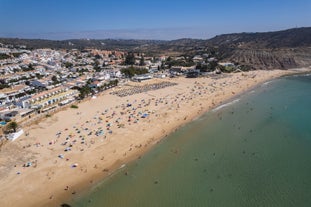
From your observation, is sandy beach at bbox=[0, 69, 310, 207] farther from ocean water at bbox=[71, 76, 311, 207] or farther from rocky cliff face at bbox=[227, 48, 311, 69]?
rocky cliff face at bbox=[227, 48, 311, 69]

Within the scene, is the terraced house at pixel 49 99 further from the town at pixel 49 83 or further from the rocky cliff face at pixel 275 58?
the rocky cliff face at pixel 275 58

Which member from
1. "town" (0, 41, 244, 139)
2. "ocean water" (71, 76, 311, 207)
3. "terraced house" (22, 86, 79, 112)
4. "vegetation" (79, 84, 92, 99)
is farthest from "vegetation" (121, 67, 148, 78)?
"ocean water" (71, 76, 311, 207)

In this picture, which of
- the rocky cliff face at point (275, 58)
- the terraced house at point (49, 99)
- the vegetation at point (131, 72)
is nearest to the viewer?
the terraced house at point (49, 99)

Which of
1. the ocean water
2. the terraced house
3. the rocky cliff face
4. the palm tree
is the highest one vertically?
the rocky cliff face

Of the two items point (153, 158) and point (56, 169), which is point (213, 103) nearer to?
point (153, 158)

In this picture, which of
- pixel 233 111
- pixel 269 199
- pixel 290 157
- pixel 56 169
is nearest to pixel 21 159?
pixel 56 169

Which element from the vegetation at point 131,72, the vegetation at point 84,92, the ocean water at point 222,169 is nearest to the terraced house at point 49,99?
the vegetation at point 84,92

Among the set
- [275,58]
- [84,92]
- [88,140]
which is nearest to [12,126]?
[88,140]
